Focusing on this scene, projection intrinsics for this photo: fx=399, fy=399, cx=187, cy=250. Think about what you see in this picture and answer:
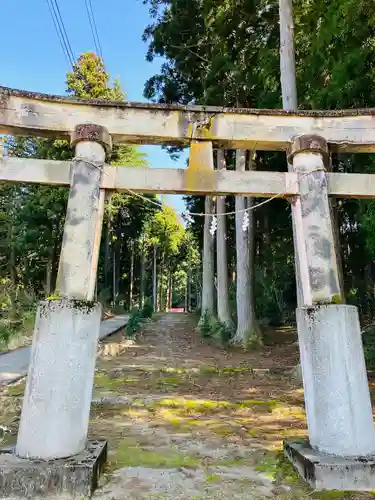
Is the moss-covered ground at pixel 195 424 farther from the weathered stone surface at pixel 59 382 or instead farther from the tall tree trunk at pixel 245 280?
the tall tree trunk at pixel 245 280

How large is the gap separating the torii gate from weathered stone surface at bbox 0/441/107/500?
0.07 ft

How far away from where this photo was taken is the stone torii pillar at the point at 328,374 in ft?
10.9

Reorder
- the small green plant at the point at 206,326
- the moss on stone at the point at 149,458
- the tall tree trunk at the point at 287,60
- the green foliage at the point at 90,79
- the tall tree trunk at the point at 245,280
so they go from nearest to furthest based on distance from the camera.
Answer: the moss on stone at the point at 149,458
the tall tree trunk at the point at 287,60
the tall tree trunk at the point at 245,280
the small green plant at the point at 206,326
the green foliage at the point at 90,79

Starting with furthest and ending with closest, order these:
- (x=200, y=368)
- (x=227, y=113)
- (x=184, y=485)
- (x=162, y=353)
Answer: (x=162, y=353)
(x=200, y=368)
(x=227, y=113)
(x=184, y=485)

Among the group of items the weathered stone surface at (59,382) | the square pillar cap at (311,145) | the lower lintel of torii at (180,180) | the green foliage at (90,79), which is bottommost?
the weathered stone surface at (59,382)

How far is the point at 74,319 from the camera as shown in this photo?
3.64 meters

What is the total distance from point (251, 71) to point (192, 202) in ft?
22.4

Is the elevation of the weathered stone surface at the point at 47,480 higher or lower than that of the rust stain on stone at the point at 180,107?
lower

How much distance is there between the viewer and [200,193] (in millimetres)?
4324

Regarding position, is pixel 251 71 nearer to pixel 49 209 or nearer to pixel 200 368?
pixel 200 368

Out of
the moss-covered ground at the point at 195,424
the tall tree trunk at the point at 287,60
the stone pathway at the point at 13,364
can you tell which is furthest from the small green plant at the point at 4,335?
the tall tree trunk at the point at 287,60

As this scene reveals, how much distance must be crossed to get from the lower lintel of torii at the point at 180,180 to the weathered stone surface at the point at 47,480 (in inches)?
102

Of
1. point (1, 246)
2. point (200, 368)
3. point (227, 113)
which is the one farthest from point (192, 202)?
point (227, 113)

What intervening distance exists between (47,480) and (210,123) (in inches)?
149
